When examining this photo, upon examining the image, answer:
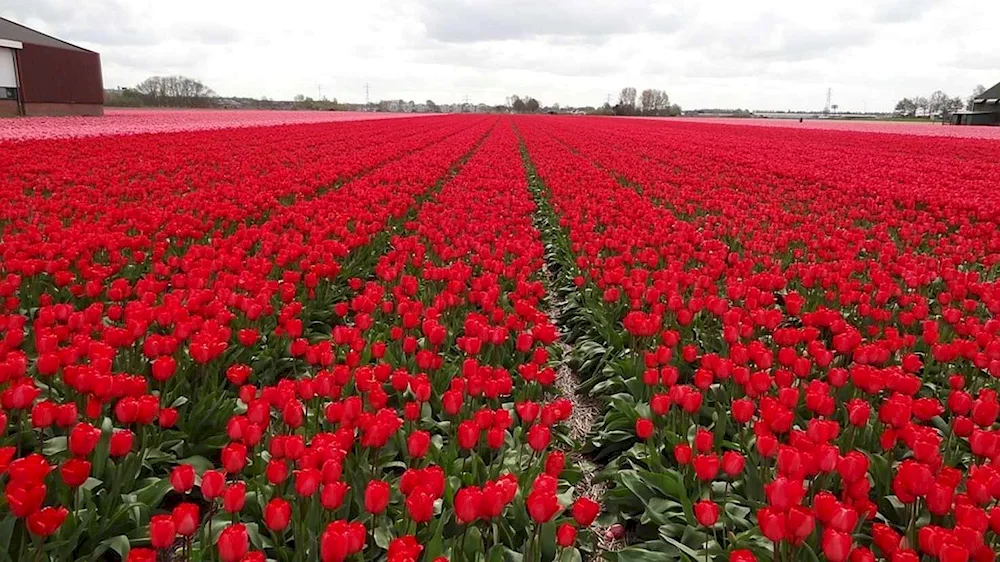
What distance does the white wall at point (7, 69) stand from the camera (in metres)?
38.3

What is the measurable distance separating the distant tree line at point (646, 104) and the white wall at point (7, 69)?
87.0 metres

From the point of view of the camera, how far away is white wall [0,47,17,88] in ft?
126

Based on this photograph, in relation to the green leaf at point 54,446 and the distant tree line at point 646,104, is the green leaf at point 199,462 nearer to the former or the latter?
the green leaf at point 54,446

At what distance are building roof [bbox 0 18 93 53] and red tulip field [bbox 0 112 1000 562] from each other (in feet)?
137

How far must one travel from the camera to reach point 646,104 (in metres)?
135

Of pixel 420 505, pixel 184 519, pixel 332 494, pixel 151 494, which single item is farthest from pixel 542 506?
pixel 151 494

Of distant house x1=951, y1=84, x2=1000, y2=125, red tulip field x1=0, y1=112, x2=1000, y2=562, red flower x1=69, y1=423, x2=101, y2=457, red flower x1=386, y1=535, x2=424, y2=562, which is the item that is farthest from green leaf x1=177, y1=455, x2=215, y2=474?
distant house x1=951, y1=84, x2=1000, y2=125

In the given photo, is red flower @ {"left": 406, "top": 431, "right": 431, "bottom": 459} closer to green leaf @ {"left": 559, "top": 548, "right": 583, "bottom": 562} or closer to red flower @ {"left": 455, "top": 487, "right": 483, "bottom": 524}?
red flower @ {"left": 455, "top": 487, "right": 483, "bottom": 524}

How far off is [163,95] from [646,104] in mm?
85721

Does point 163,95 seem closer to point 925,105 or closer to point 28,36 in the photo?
point 28,36

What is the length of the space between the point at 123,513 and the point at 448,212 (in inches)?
252

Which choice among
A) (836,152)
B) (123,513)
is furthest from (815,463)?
A: (836,152)

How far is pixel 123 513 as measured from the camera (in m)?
2.54

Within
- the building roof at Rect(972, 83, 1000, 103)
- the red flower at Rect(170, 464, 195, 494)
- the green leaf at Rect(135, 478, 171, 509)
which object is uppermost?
the building roof at Rect(972, 83, 1000, 103)
